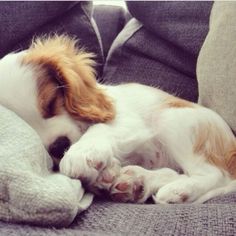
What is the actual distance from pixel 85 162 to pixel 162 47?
113cm

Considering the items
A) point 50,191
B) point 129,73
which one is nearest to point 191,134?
point 50,191

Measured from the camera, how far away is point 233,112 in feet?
5.30

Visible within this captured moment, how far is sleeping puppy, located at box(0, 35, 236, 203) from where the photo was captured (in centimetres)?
129

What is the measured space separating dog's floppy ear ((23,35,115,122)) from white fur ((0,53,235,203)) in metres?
0.04

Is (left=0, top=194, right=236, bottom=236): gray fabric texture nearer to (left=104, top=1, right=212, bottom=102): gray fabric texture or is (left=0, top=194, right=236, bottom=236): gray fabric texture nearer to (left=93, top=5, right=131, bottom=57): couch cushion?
(left=104, top=1, right=212, bottom=102): gray fabric texture

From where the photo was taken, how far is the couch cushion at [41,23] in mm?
2225

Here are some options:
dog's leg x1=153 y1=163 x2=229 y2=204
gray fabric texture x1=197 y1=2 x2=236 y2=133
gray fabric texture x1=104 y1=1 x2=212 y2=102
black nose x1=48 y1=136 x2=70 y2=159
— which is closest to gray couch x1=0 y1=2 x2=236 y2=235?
gray fabric texture x1=104 y1=1 x2=212 y2=102

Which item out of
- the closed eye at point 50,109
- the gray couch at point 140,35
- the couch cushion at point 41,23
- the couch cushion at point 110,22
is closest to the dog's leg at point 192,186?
the closed eye at point 50,109

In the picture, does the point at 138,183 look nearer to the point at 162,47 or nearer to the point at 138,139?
the point at 138,139

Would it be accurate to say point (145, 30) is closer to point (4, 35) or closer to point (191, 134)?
point (4, 35)

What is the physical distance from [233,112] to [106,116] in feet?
1.40

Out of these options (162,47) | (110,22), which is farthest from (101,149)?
(110,22)

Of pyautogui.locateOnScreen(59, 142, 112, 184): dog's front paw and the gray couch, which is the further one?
the gray couch

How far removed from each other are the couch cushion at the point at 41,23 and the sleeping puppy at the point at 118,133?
0.55m
